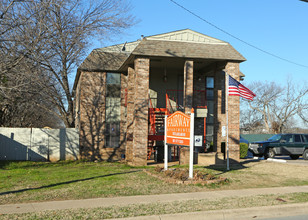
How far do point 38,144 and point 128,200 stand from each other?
12.5m

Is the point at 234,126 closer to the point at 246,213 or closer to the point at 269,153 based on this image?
the point at 269,153

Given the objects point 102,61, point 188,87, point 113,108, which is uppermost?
point 102,61

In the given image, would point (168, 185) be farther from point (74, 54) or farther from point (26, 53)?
point (74, 54)

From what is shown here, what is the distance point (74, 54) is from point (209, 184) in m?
12.7

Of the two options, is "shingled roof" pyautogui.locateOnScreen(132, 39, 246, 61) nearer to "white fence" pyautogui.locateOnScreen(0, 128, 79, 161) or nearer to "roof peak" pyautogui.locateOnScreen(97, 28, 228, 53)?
"roof peak" pyautogui.locateOnScreen(97, 28, 228, 53)

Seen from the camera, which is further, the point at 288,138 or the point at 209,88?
the point at 288,138

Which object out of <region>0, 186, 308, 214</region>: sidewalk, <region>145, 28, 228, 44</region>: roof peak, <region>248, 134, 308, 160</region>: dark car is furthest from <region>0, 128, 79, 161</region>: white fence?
<region>248, 134, 308, 160</region>: dark car

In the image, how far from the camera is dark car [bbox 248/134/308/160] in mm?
22891

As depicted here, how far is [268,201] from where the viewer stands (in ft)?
29.4

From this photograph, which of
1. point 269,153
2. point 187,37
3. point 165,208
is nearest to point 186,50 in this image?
point 187,37

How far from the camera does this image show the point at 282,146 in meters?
23.0

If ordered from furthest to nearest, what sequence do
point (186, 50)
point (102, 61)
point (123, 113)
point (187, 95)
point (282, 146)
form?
point (282, 146), point (123, 113), point (102, 61), point (186, 50), point (187, 95)

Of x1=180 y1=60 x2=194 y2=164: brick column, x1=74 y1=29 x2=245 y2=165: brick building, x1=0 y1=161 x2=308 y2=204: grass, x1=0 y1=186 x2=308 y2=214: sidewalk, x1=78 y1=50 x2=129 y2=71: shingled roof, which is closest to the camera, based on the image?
x1=0 y1=186 x2=308 y2=214: sidewalk

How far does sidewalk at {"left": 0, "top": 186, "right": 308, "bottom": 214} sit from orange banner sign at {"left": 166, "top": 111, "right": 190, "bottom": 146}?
2653 millimetres
